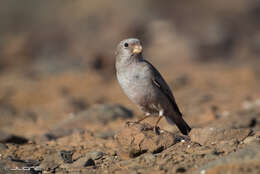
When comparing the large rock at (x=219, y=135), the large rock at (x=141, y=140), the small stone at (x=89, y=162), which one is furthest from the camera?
the large rock at (x=219, y=135)

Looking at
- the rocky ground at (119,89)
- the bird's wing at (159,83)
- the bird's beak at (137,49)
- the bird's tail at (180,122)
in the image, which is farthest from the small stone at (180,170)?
the bird's tail at (180,122)

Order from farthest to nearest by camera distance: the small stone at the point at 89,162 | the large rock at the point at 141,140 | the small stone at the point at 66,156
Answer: the small stone at the point at 66,156 < the large rock at the point at 141,140 < the small stone at the point at 89,162

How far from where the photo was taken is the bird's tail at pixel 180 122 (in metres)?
7.52

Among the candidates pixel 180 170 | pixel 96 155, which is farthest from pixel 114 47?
pixel 180 170

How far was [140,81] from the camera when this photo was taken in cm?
657

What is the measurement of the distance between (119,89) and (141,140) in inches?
424

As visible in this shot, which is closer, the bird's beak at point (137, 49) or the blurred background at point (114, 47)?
the bird's beak at point (137, 49)

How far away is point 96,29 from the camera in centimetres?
2233

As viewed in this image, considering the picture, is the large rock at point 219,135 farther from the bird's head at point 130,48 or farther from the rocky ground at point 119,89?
the bird's head at point 130,48

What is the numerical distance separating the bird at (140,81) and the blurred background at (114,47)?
25.6 ft

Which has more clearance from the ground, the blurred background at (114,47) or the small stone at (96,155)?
the blurred background at (114,47)

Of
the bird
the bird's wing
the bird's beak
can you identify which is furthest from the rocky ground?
the bird's beak

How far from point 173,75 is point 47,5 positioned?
12.7m

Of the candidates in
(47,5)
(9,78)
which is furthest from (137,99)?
(47,5)
